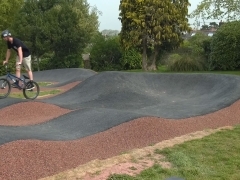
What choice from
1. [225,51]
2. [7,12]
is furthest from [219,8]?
[7,12]

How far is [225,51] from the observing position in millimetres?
23781

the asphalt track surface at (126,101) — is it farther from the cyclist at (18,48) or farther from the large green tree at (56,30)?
the large green tree at (56,30)

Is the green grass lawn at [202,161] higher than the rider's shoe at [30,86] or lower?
lower

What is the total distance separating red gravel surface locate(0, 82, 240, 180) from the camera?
4.86m

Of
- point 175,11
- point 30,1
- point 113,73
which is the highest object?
point 30,1

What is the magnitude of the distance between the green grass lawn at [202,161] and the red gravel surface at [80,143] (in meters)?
0.63

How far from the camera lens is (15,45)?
32.1 ft

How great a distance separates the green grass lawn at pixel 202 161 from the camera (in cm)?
491

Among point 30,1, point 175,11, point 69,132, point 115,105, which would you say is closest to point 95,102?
point 115,105

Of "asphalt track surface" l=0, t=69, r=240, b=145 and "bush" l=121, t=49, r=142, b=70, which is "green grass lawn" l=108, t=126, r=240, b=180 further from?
"bush" l=121, t=49, r=142, b=70

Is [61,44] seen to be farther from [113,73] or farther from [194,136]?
[194,136]

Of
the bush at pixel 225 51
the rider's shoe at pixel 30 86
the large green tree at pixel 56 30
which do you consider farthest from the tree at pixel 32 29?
the rider's shoe at pixel 30 86

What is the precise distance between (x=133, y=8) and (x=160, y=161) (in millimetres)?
23919

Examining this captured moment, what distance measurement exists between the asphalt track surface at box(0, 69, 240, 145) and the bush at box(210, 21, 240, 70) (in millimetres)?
9793
